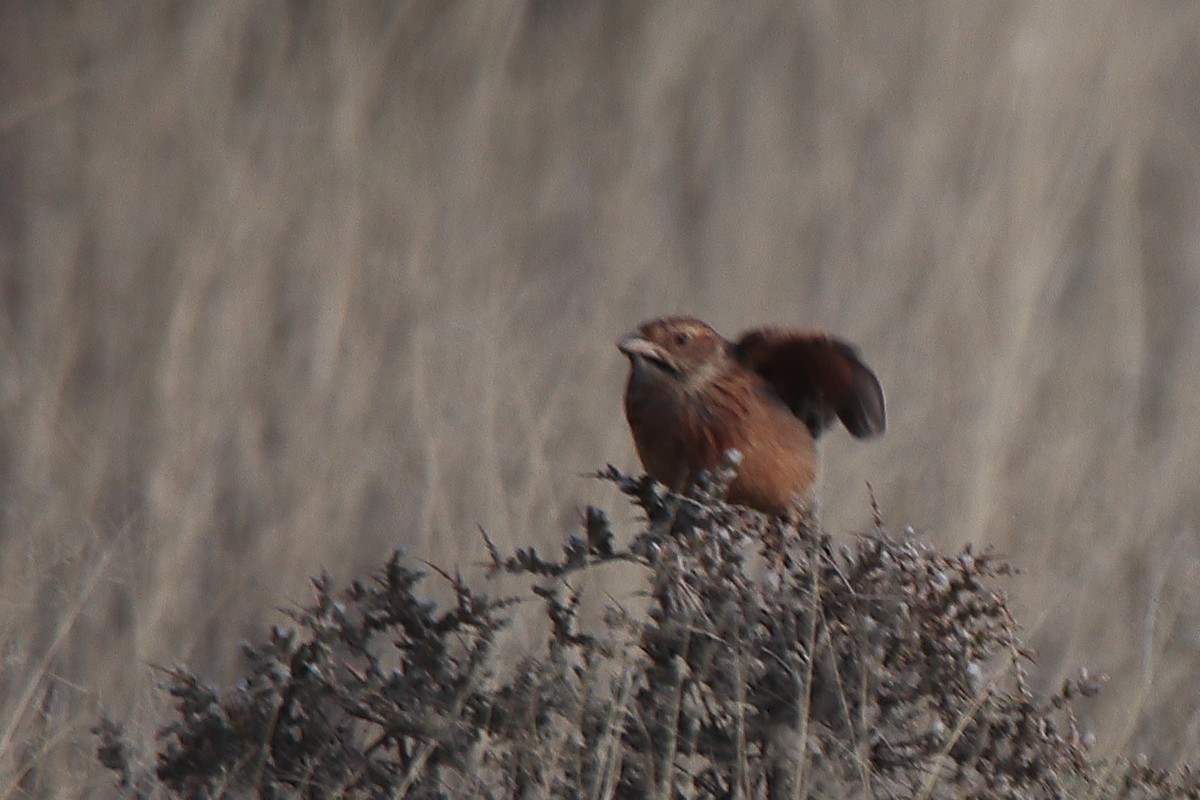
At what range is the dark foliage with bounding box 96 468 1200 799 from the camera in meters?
3.08

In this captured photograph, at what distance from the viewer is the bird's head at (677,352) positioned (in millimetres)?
3822

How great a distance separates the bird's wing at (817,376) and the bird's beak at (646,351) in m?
0.19

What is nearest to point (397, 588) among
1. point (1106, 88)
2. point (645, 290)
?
point (645, 290)

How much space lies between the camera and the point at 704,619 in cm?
312

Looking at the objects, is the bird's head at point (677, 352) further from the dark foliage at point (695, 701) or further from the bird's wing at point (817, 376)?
the dark foliage at point (695, 701)

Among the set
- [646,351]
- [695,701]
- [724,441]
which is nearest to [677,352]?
[646,351]

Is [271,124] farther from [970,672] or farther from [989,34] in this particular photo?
[970,672]

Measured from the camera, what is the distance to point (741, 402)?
3.81m

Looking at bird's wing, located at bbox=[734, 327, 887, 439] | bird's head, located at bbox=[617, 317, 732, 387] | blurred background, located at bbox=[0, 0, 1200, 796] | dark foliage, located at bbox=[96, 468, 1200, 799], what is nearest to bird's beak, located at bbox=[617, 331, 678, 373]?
bird's head, located at bbox=[617, 317, 732, 387]

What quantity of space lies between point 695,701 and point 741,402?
844 millimetres

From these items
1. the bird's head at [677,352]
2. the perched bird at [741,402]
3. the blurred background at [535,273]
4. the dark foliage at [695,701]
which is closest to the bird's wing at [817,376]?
the perched bird at [741,402]

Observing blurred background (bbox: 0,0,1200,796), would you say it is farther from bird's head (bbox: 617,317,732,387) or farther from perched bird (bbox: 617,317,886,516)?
bird's head (bbox: 617,317,732,387)

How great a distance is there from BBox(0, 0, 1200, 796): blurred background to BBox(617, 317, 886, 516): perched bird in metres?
1.06

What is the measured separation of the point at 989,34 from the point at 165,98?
3.20 m
